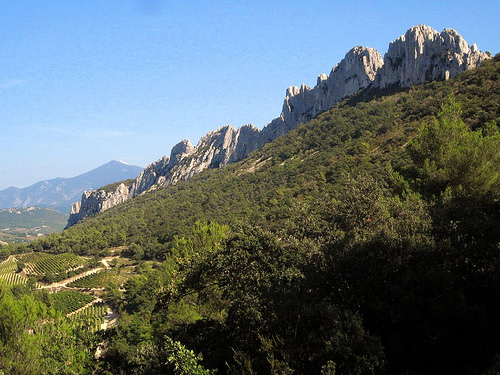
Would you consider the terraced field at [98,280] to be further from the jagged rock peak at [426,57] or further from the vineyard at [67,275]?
the jagged rock peak at [426,57]

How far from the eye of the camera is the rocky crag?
300 feet

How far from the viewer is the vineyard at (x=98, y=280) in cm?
7543

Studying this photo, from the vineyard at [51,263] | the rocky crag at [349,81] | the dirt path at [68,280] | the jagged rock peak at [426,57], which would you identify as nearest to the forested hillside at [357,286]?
the dirt path at [68,280]

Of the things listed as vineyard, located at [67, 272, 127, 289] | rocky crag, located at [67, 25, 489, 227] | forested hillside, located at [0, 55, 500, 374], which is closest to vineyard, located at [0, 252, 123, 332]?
vineyard, located at [67, 272, 127, 289]

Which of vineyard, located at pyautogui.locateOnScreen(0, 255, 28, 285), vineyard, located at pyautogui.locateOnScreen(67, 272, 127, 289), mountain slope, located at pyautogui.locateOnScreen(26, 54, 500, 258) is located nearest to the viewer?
mountain slope, located at pyautogui.locateOnScreen(26, 54, 500, 258)

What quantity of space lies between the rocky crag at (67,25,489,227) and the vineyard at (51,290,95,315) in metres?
115

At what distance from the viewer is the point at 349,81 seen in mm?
129875

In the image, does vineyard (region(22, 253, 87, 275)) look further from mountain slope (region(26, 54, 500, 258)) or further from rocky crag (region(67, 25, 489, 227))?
rocky crag (region(67, 25, 489, 227))

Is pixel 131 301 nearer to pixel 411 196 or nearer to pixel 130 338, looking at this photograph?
pixel 130 338

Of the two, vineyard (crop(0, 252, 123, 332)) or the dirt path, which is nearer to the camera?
vineyard (crop(0, 252, 123, 332))

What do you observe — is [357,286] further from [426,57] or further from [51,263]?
[426,57]

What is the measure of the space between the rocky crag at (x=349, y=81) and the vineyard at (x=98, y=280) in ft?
338

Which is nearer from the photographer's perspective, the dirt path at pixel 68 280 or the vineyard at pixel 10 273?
the dirt path at pixel 68 280

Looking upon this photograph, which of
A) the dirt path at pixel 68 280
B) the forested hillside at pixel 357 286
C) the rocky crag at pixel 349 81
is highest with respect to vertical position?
the rocky crag at pixel 349 81
